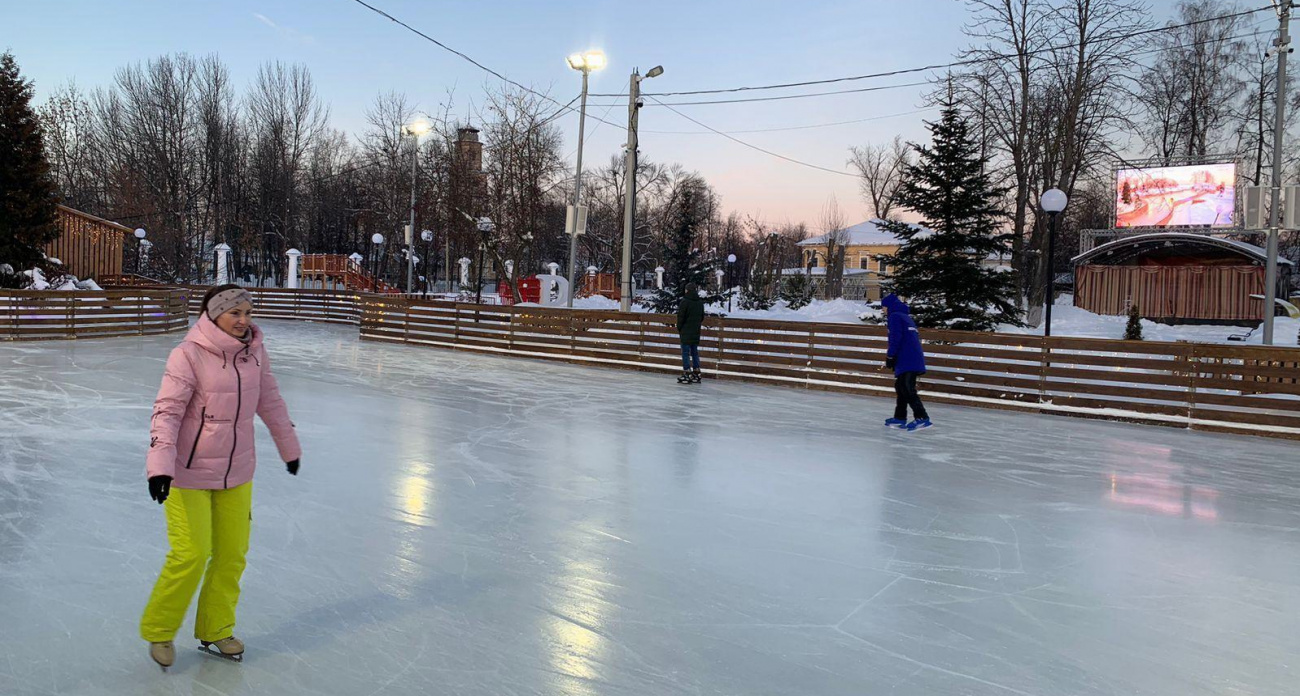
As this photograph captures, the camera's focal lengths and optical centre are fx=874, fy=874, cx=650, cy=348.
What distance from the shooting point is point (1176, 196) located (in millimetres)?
32750

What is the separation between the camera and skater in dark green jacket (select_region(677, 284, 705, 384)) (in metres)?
13.4

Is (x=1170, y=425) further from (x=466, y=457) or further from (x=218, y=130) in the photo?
(x=218, y=130)

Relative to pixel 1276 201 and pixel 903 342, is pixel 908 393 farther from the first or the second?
pixel 1276 201

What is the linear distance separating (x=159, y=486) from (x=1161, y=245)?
3464cm

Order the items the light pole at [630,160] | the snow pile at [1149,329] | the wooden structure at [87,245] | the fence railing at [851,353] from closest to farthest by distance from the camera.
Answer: the fence railing at [851,353]
the light pole at [630,160]
the snow pile at [1149,329]
the wooden structure at [87,245]

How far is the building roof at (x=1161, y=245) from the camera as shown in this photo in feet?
96.5

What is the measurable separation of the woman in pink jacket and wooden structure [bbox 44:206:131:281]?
30371mm

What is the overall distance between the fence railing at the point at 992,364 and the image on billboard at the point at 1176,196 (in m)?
24.4

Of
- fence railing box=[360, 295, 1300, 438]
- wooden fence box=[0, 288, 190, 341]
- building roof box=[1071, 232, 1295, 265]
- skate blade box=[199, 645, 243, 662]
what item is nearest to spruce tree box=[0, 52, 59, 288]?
wooden fence box=[0, 288, 190, 341]

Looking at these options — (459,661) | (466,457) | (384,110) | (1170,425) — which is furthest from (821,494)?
(384,110)

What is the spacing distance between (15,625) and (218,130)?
180 ft

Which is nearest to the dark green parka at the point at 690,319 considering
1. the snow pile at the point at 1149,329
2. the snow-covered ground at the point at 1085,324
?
the snow-covered ground at the point at 1085,324

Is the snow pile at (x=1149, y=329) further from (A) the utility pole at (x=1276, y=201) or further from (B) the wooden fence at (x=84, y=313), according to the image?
(B) the wooden fence at (x=84, y=313)

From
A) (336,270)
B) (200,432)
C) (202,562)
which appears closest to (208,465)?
(200,432)
